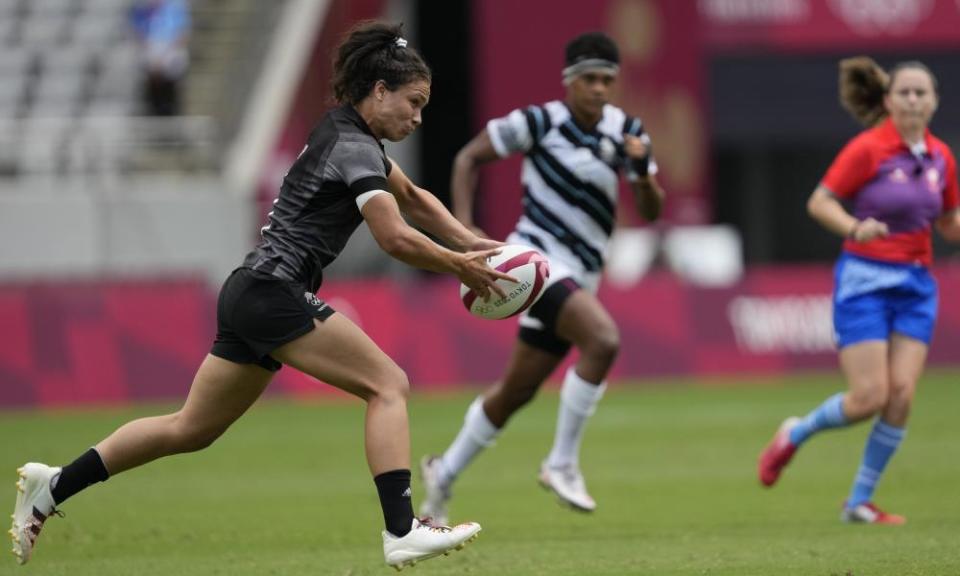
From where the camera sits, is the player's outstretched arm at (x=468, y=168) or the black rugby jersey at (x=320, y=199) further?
the player's outstretched arm at (x=468, y=168)

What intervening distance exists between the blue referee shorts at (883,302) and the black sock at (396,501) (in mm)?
3425

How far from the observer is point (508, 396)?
10180 mm

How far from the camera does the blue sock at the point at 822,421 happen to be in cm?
981

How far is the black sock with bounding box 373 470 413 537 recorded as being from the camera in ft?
24.0

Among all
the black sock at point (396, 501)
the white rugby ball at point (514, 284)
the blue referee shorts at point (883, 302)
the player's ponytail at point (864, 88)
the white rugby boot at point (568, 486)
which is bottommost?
the white rugby boot at point (568, 486)

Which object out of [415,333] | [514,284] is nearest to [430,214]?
[514,284]

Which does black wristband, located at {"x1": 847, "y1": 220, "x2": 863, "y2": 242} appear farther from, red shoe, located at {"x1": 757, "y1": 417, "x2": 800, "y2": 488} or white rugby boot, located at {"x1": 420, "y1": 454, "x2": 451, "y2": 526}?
white rugby boot, located at {"x1": 420, "y1": 454, "x2": 451, "y2": 526}

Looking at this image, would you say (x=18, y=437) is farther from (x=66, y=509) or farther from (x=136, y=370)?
(x=66, y=509)

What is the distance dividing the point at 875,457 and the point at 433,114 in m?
18.3

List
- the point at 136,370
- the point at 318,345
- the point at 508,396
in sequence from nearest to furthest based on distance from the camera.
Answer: the point at 318,345, the point at 508,396, the point at 136,370

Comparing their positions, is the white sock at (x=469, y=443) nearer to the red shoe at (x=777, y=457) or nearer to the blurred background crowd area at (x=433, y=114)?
the red shoe at (x=777, y=457)

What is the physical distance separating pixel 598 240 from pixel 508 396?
111 cm

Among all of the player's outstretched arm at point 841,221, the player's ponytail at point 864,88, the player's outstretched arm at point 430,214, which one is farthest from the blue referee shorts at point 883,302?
the player's outstretched arm at point 430,214

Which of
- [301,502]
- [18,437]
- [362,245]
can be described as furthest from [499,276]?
[362,245]
